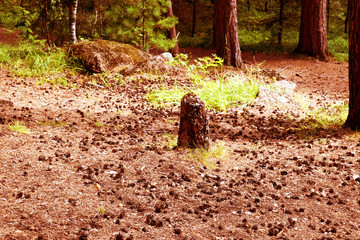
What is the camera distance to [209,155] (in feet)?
14.7

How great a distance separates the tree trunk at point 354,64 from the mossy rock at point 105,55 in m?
5.42

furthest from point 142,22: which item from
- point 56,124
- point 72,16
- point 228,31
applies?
point 56,124

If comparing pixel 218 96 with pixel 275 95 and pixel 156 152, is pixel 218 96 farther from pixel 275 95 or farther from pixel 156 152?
pixel 156 152

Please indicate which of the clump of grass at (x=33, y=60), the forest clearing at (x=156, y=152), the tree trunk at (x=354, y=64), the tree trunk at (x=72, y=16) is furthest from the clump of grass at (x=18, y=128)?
the tree trunk at (x=72, y=16)

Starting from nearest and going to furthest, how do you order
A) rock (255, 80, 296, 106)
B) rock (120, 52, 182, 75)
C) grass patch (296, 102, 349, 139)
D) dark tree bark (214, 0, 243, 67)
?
1. grass patch (296, 102, 349, 139)
2. rock (255, 80, 296, 106)
3. rock (120, 52, 182, 75)
4. dark tree bark (214, 0, 243, 67)

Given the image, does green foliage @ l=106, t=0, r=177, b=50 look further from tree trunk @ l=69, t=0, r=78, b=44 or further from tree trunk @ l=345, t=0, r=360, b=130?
tree trunk @ l=345, t=0, r=360, b=130

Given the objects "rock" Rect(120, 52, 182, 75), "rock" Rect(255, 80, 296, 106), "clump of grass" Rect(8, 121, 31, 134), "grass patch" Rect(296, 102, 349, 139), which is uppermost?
"rock" Rect(120, 52, 182, 75)

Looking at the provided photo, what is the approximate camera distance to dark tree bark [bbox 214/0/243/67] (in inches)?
404

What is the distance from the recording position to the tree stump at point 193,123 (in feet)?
14.4

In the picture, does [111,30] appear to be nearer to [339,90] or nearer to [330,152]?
[339,90]

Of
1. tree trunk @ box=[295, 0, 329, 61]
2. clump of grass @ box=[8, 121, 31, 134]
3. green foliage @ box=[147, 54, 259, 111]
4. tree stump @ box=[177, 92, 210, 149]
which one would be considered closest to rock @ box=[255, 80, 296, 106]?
green foliage @ box=[147, 54, 259, 111]

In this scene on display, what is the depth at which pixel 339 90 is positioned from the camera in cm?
901

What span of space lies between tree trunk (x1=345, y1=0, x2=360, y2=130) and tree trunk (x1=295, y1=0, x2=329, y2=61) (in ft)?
25.0

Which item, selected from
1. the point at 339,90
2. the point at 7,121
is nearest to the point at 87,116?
the point at 7,121
